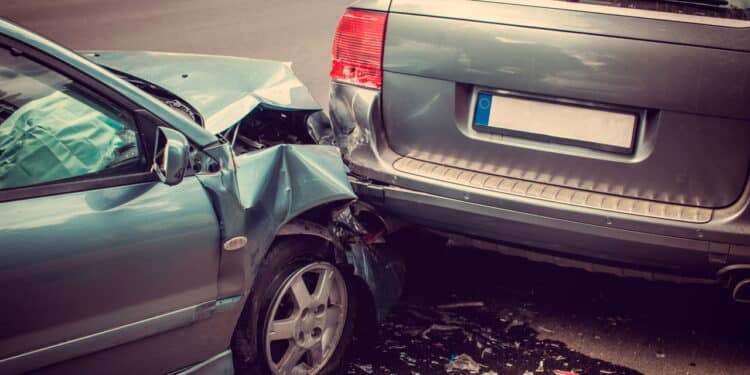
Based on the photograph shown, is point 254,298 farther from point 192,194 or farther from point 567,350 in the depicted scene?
point 567,350

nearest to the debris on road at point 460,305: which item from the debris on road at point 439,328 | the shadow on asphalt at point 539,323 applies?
the shadow on asphalt at point 539,323

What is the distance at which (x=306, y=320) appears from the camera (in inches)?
146

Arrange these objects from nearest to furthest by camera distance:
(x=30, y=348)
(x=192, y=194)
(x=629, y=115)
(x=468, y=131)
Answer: (x=30, y=348) < (x=192, y=194) < (x=629, y=115) < (x=468, y=131)

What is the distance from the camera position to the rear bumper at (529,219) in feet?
12.5

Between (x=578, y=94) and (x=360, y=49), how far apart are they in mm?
1018

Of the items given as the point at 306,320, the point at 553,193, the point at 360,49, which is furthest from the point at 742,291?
the point at 360,49

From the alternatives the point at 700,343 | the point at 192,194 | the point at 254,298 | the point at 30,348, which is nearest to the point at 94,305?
the point at 30,348

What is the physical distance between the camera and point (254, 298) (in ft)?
11.4

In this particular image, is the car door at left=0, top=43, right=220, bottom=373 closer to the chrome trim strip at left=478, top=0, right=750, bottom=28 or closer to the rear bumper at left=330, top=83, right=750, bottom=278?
the rear bumper at left=330, top=83, right=750, bottom=278

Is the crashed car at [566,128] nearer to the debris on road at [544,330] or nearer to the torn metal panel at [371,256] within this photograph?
the torn metal panel at [371,256]

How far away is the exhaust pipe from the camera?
12.7 feet

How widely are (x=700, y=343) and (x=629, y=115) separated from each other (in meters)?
1.31

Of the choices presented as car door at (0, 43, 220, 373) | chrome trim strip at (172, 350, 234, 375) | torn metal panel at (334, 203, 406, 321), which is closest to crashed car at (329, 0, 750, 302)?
torn metal panel at (334, 203, 406, 321)

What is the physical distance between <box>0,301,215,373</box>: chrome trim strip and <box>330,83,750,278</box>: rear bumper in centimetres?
129
